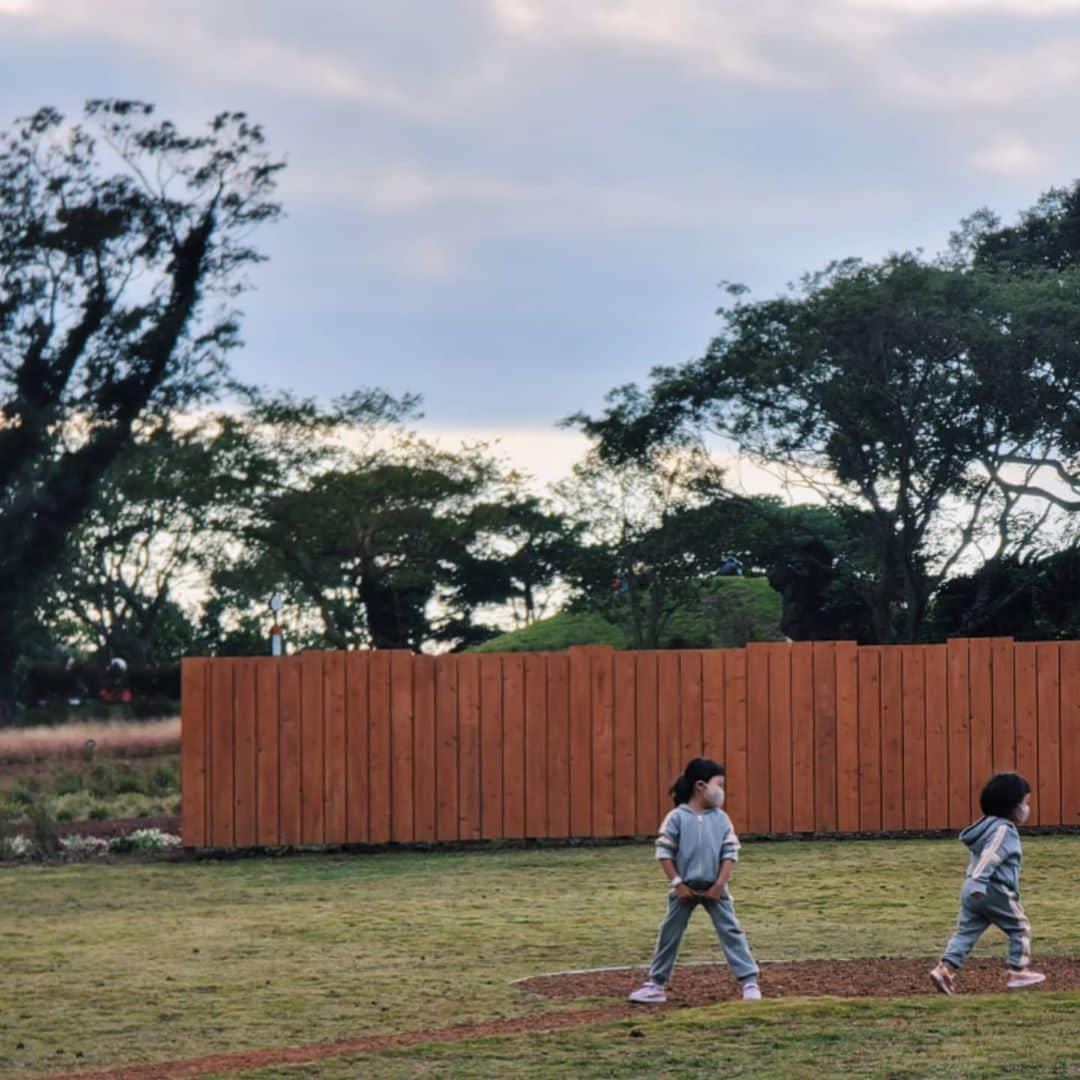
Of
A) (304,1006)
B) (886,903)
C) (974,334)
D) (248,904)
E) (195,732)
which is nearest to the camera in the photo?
(304,1006)

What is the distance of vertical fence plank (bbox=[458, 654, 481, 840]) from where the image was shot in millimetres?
17234

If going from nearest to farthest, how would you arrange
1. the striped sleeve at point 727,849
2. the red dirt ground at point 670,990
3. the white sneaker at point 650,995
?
the red dirt ground at point 670,990, the white sneaker at point 650,995, the striped sleeve at point 727,849

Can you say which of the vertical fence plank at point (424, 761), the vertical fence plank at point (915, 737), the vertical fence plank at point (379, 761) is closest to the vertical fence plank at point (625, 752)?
the vertical fence plank at point (424, 761)

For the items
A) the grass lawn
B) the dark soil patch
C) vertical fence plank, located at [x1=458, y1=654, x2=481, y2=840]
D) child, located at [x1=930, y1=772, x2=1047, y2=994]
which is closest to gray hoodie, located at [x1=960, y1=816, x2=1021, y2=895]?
child, located at [x1=930, y1=772, x2=1047, y2=994]

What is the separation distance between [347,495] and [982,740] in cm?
3338

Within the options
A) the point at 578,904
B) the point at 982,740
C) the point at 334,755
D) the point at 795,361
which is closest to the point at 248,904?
the point at 578,904

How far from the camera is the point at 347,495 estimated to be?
49.5 m

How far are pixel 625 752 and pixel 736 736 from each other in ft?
3.54

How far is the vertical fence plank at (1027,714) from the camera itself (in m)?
17.6

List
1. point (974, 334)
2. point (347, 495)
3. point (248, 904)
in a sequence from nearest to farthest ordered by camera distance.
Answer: point (248, 904), point (974, 334), point (347, 495)

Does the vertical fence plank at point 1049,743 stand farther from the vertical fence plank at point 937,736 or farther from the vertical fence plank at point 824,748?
the vertical fence plank at point 824,748

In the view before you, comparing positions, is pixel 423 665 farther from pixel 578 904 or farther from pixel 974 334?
pixel 974 334

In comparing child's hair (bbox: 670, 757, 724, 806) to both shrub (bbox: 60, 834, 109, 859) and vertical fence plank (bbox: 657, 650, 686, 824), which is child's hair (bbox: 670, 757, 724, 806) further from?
shrub (bbox: 60, 834, 109, 859)

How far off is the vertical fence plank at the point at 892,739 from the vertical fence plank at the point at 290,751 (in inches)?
219
